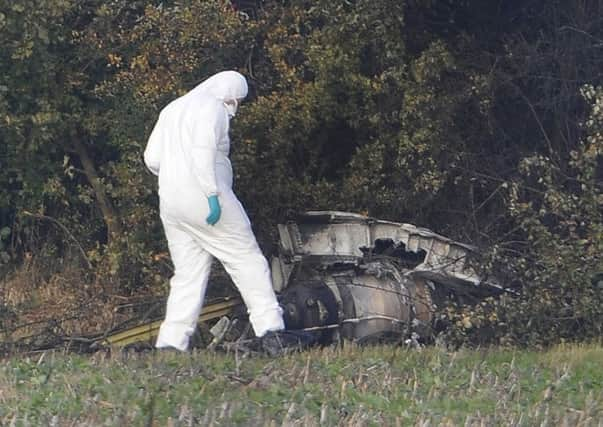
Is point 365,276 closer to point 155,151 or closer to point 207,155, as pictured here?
point 155,151

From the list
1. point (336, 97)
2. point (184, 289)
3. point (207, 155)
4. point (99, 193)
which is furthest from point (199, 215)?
point (99, 193)

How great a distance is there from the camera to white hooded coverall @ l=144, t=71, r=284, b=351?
356 inches

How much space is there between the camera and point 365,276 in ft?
38.1

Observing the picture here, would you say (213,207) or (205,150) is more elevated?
(205,150)

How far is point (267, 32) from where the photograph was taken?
482 inches

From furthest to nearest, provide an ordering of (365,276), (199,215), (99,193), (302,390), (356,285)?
1. (99,193)
2. (365,276)
3. (356,285)
4. (199,215)
5. (302,390)

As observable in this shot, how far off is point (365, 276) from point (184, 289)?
2687 millimetres

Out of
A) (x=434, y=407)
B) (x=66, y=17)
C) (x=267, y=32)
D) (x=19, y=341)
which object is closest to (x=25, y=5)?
(x=66, y=17)

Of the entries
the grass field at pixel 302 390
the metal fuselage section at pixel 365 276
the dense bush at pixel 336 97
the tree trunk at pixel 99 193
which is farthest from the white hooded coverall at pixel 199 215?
the tree trunk at pixel 99 193

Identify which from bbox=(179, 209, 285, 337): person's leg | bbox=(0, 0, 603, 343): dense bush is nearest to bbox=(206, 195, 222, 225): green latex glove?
bbox=(179, 209, 285, 337): person's leg

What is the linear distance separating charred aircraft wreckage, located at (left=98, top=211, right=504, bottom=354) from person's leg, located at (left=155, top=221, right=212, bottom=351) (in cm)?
154

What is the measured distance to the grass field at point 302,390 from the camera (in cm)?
656

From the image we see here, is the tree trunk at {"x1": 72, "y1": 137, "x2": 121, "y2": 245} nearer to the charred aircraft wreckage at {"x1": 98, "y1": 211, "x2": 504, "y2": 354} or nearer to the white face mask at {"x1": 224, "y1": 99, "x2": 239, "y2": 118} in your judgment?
the charred aircraft wreckage at {"x1": 98, "y1": 211, "x2": 504, "y2": 354}

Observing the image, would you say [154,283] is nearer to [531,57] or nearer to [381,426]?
[531,57]
